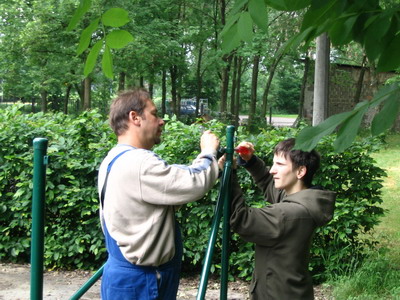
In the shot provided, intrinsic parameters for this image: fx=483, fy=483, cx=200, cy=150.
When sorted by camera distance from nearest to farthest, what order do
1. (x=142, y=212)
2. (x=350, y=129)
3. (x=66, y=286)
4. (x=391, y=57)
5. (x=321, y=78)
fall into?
(x=350, y=129) → (x=391, y=57) → (x=142, y=212) → (x=66, y=286) → (x=321, y=78)

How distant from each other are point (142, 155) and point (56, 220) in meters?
3.04

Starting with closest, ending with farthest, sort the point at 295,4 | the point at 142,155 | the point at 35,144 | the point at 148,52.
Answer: the point at 295,4 → the point at 35,144 → the point at 142,155 → the point at 148,52

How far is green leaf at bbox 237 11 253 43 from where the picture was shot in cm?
157

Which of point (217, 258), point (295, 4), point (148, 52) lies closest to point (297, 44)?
point (295, 4)

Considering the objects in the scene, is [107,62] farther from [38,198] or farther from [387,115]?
[387,115]

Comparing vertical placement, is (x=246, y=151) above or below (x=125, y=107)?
below

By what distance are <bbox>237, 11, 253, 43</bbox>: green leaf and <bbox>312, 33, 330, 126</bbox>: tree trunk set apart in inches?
142

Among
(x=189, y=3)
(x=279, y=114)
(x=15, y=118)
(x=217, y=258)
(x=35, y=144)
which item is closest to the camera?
(x=35, y=144)

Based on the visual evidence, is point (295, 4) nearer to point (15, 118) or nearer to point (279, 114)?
point (15, 118)

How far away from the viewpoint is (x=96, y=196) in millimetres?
4320

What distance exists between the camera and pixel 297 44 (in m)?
1.72

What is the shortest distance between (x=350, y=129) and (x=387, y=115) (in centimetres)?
11

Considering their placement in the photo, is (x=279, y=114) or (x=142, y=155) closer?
(x=142, y=155)

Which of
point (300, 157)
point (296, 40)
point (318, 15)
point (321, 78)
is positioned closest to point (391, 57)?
point (318, 15)
